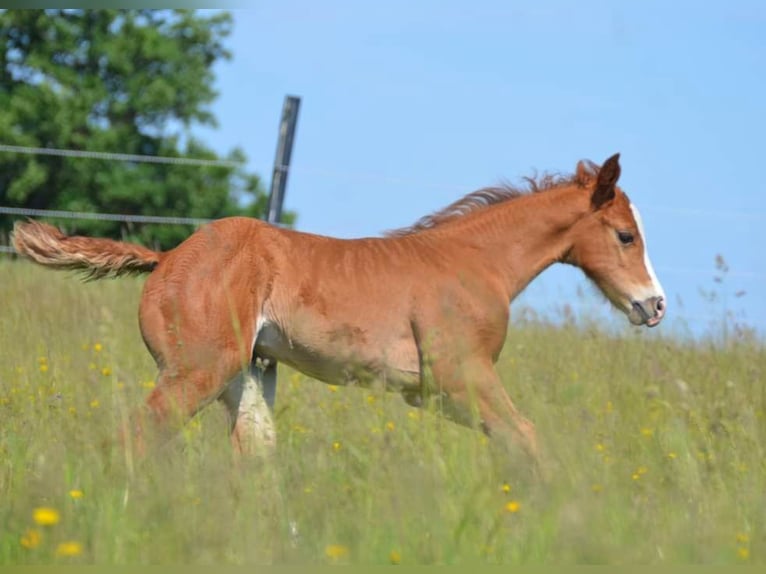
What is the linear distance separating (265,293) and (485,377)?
3.73ft

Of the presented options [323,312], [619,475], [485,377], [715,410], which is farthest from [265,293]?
[715,410]

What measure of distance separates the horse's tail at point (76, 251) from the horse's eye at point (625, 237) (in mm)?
2477

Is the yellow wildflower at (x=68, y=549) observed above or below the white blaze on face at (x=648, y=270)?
below

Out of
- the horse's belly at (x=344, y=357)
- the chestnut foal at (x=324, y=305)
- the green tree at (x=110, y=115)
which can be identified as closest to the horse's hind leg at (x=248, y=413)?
the chestnut foal at (x=324, y=305)

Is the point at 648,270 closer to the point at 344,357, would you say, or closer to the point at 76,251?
the point at 344,357

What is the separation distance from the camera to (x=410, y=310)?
6289 millimetres

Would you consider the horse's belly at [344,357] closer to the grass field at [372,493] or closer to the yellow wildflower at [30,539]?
the grass field at [372,493]

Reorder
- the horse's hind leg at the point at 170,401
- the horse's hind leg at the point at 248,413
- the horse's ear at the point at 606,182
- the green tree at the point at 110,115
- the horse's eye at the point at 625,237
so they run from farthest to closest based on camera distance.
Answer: the green tree at the point at 110,115 < the horse's eye at the point at 625,237 < the horse's ear at the point at 606,182 < the horse's hind leg at the point at 248,413 < the horse's hind leg at the point at 170,401

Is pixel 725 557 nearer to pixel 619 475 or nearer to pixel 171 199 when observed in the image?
pixel 619 475

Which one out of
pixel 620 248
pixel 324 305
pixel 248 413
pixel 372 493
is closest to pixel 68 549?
pixel 372 493

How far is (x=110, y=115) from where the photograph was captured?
102 ft

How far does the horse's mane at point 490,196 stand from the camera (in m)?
6.96

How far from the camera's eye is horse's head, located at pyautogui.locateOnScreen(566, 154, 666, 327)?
6855 millimetres

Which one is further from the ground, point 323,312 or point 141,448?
point 323,312
